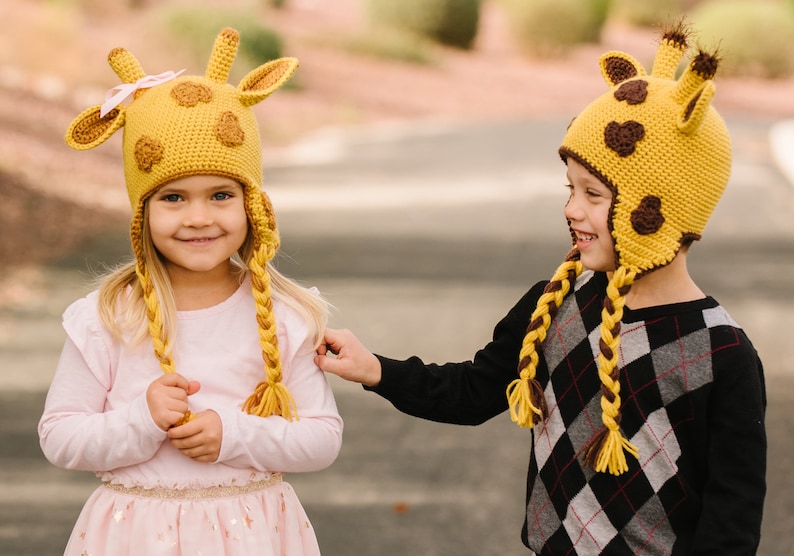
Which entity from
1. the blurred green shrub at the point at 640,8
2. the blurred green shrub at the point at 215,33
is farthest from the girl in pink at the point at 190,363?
the blurred green shrub at the point at 640,8

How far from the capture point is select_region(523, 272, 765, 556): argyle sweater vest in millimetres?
2518

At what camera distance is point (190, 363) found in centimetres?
279

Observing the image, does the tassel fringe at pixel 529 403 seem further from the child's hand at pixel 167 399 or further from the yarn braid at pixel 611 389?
the child's hand at pixel 167 399

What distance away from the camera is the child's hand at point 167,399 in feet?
8.64

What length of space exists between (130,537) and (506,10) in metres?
28.5

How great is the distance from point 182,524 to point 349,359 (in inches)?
22.7

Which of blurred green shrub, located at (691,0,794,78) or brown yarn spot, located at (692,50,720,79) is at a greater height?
blurred green shrub, located at (691,0,794,78)

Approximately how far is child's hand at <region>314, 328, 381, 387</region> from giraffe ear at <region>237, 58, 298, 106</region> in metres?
0.59

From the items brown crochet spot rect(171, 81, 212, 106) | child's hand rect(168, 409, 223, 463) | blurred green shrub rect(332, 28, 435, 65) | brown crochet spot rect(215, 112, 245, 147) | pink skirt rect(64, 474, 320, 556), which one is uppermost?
blurred green shrub rect(332, 28, 435, 65)

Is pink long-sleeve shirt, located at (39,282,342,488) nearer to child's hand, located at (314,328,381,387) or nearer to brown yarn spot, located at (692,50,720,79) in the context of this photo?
child's hand, located at (314,328,381,387)

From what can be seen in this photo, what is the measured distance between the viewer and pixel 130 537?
2717 mm

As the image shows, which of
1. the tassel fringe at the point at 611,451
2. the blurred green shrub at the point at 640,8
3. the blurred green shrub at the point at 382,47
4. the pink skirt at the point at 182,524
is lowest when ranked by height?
the pink skirt at the point at 182,524

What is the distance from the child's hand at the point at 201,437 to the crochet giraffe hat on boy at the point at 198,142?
0.11 m

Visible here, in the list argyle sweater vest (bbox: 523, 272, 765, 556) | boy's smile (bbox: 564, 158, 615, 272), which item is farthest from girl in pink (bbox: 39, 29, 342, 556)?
boy's smile (bbox: 564, 158, 615, 272)
